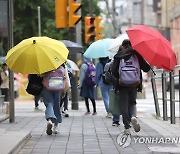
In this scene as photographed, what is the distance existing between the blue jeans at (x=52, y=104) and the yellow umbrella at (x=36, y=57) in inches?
28.6

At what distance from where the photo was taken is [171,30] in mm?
66562

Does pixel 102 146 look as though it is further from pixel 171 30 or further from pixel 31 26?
pixel 171 30

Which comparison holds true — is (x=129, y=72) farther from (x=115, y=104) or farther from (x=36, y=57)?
(x=36, y=57)

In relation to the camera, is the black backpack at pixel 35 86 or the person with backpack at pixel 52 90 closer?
the person with backpack at pixel 52 90

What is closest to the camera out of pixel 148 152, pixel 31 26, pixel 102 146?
pixel 148 152

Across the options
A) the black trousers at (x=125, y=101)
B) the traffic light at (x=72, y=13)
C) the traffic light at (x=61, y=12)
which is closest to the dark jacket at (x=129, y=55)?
the black trousers at (x=125, y=101)

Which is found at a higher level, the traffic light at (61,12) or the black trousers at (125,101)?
the traffic light at (61,12)

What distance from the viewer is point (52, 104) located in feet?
33.6

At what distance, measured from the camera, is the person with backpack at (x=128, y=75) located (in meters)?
9.72

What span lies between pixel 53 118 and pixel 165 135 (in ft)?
6.56

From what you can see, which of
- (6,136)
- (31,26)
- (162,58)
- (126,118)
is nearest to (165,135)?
(126,118)

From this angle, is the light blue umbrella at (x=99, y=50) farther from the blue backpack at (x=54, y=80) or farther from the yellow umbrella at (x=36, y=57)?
the yellow umbrella at (x=36, y=57)

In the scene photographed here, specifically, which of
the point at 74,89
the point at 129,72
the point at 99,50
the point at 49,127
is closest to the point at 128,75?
the point at 129,72

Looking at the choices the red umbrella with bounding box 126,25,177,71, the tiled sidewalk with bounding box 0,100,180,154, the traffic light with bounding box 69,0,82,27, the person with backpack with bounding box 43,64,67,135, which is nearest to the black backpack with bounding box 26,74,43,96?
the person with backpack with bounding box 43,64,67,135
